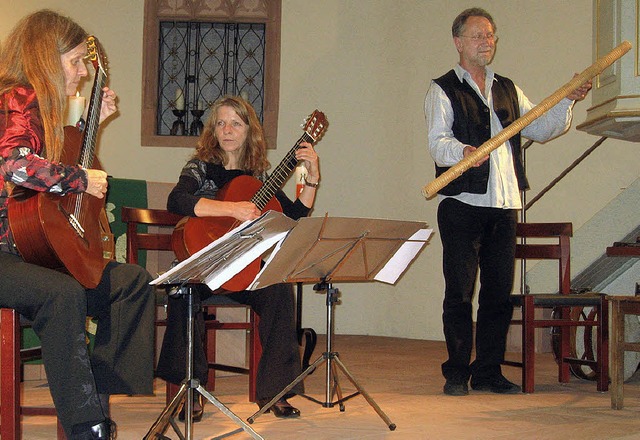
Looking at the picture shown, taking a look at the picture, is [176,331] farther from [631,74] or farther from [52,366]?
[631,74]

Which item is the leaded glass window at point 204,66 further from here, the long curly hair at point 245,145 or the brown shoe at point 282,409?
the brown shoe at point 282,409

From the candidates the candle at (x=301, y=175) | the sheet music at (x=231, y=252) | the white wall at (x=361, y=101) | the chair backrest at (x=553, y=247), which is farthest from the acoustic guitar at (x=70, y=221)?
the white wall at (x=361, y=101)

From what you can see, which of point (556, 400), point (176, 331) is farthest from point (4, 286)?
point (556, 400)

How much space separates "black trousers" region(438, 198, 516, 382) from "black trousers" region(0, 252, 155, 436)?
6.24ft

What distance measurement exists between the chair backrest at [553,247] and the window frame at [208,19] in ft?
12.8

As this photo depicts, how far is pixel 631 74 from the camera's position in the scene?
435 cm

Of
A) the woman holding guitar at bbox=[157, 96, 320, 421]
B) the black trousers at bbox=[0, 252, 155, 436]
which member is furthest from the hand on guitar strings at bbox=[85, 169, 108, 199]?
the woman holding guitar at bbox=[157, 96, 320, 421]

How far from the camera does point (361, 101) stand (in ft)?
26.9

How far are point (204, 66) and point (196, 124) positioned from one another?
604 millimetres

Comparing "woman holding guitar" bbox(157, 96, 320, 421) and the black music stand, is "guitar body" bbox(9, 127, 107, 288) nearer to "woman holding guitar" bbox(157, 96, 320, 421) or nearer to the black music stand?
the black music stand

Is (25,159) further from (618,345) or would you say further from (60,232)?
(618,345)

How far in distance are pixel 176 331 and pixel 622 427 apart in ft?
6.19

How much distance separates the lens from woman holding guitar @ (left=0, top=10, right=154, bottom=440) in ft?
8.47

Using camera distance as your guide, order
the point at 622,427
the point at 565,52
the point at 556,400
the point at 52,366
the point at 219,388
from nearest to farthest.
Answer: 1. the point at 52,366
2. the point at 622,427
3. the point at 556,400
4. the point at 219,388
5. the point at 565,52
